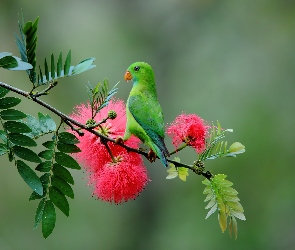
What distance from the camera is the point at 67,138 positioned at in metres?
1.07

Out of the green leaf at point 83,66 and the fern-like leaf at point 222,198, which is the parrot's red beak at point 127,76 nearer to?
the green leaf at point 83,66

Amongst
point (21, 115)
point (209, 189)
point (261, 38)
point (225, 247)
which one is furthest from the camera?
point (261, 38)

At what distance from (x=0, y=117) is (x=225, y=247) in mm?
4425

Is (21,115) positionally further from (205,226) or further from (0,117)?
(205,226)

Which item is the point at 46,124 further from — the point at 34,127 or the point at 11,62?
the point at 11,62

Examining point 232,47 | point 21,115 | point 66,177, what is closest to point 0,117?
→ point 21,115

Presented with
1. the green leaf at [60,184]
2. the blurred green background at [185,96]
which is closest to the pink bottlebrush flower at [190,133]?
the green leaf at [60,184]

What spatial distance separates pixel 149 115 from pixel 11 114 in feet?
0.89

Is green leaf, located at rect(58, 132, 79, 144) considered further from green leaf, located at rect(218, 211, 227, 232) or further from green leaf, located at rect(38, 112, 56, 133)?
green leaf, located at rect(218, 211, 227, 232)

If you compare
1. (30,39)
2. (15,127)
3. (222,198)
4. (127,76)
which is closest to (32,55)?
(30,39)

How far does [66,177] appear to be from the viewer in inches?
42.6

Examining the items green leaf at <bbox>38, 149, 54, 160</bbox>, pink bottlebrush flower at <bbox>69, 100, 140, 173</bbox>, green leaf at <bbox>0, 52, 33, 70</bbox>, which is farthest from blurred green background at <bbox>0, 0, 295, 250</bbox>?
green leaf at <bbox>0, 52, 33, 70</bbox>

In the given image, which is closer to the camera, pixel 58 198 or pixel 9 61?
pixel 9 61

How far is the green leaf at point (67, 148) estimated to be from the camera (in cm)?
107
